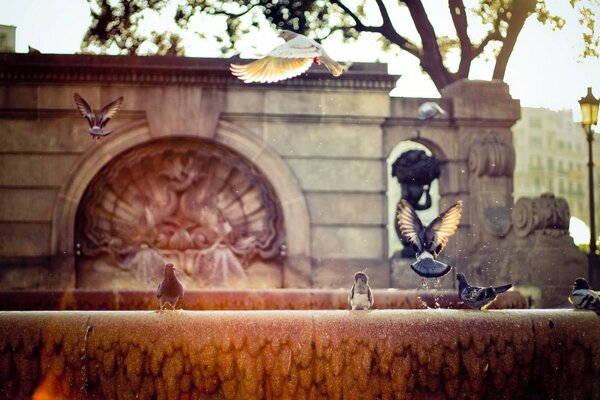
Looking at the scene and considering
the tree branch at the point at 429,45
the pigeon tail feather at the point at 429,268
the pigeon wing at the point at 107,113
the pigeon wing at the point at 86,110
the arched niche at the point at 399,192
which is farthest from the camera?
the tree branch at the point at 429,45

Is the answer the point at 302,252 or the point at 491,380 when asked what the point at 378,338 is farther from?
the point at 302,252

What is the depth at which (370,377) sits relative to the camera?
6406 millimetres

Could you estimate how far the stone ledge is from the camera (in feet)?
20.5

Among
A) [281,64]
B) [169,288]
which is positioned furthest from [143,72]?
[169,288]

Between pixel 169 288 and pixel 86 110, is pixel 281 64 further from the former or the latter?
pixel 86 110

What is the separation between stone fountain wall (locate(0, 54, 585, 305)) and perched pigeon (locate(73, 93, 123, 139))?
1.15 m

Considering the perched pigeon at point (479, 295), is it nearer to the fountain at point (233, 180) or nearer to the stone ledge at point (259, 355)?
the stone ledge at point (259, 355)

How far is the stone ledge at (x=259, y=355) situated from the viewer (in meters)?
6.24

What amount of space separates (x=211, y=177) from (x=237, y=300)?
4.71m

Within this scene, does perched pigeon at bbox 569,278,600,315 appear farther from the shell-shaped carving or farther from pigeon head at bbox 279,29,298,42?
the shell-shaped carving

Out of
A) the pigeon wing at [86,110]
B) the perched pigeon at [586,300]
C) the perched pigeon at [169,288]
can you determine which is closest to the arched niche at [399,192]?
the pigeon wing at [86,110]

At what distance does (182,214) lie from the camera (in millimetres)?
14891

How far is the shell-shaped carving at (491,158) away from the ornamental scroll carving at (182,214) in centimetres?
353

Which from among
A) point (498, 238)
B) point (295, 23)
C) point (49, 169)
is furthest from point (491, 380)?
point (295, 23)
